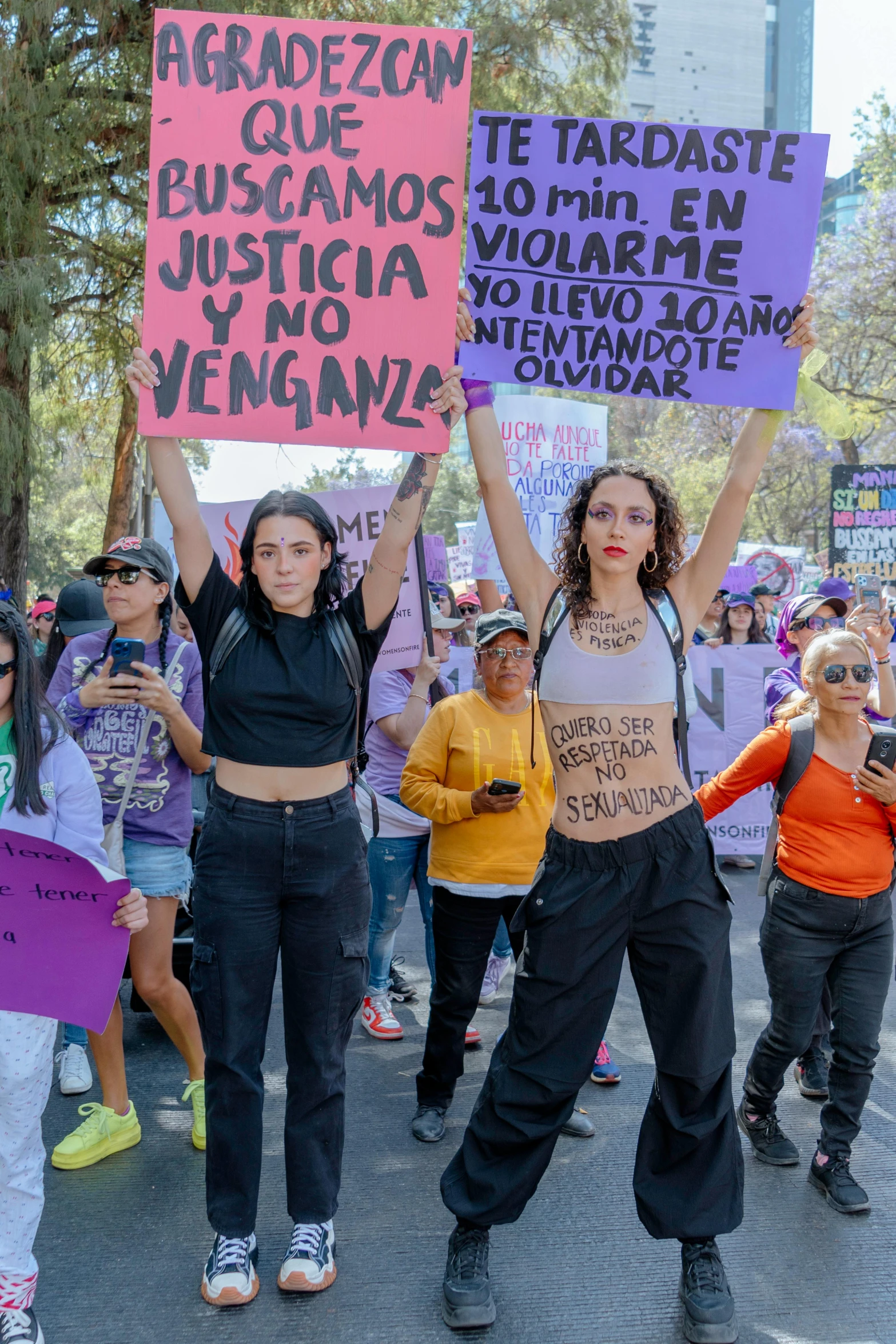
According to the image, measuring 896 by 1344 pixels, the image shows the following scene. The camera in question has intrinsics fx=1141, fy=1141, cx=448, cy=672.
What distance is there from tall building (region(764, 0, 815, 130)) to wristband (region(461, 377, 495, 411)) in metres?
121

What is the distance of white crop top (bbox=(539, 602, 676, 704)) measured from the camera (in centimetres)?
291

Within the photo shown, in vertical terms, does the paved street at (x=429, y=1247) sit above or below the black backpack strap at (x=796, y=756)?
below

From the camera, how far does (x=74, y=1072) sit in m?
4.26

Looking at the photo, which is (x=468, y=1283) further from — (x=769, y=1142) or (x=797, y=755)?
(x=797, y=755)

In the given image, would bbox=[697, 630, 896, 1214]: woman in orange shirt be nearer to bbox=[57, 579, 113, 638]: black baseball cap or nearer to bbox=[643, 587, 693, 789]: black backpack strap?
bbox=[643, 587, 693, 789]: black backpack strap

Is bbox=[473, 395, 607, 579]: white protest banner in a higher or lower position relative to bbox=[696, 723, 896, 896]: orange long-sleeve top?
higher

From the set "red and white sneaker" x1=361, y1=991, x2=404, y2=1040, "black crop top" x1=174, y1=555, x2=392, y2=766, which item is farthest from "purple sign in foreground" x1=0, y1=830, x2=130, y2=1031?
"red and white sneaker" x1=361, y1=991, x2=404, y2=1040

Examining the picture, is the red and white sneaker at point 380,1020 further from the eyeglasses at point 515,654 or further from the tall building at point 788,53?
the tall building at point 788,53

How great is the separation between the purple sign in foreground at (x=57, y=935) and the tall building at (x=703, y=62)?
10699cm

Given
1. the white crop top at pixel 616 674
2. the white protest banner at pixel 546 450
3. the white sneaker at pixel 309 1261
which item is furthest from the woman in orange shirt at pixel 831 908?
the white protest banner at pixel 546 450

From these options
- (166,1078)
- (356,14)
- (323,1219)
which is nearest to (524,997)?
(323,1219)

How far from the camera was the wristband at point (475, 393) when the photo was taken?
3.24 metres

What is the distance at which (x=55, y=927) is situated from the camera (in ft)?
8.97

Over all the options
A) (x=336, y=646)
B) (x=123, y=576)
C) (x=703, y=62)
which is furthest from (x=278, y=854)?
(x=703, y=62)
